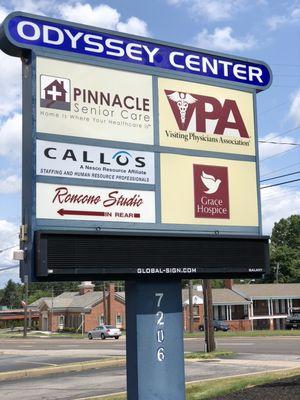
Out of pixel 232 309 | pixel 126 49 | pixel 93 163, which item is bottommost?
pixel 232 309

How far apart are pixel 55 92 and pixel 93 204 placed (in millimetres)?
1563

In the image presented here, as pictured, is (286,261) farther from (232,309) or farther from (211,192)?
(211,192)

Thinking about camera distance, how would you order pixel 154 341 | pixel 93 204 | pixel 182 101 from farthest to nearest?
pixel 182 101, pixel 154 341, pixel 93 204

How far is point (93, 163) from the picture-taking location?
8.22m

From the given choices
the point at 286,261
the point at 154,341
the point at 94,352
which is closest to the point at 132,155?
the point at 154,341

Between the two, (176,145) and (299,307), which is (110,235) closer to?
(176,145)

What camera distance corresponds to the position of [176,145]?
8977 millimetres

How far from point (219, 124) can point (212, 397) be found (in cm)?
504

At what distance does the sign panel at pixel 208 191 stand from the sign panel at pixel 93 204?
1.22 ft

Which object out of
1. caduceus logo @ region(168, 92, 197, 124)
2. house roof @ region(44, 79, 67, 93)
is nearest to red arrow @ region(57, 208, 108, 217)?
house roof @ region(44, 79, 67, 93)

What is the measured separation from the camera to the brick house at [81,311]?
239ft

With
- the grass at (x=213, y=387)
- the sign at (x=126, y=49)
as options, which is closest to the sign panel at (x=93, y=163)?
the sign at (x=126, y=49)

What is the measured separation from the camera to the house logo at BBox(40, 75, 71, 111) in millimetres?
7930

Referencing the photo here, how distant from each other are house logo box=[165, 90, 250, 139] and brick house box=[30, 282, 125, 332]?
60842 millimetres
